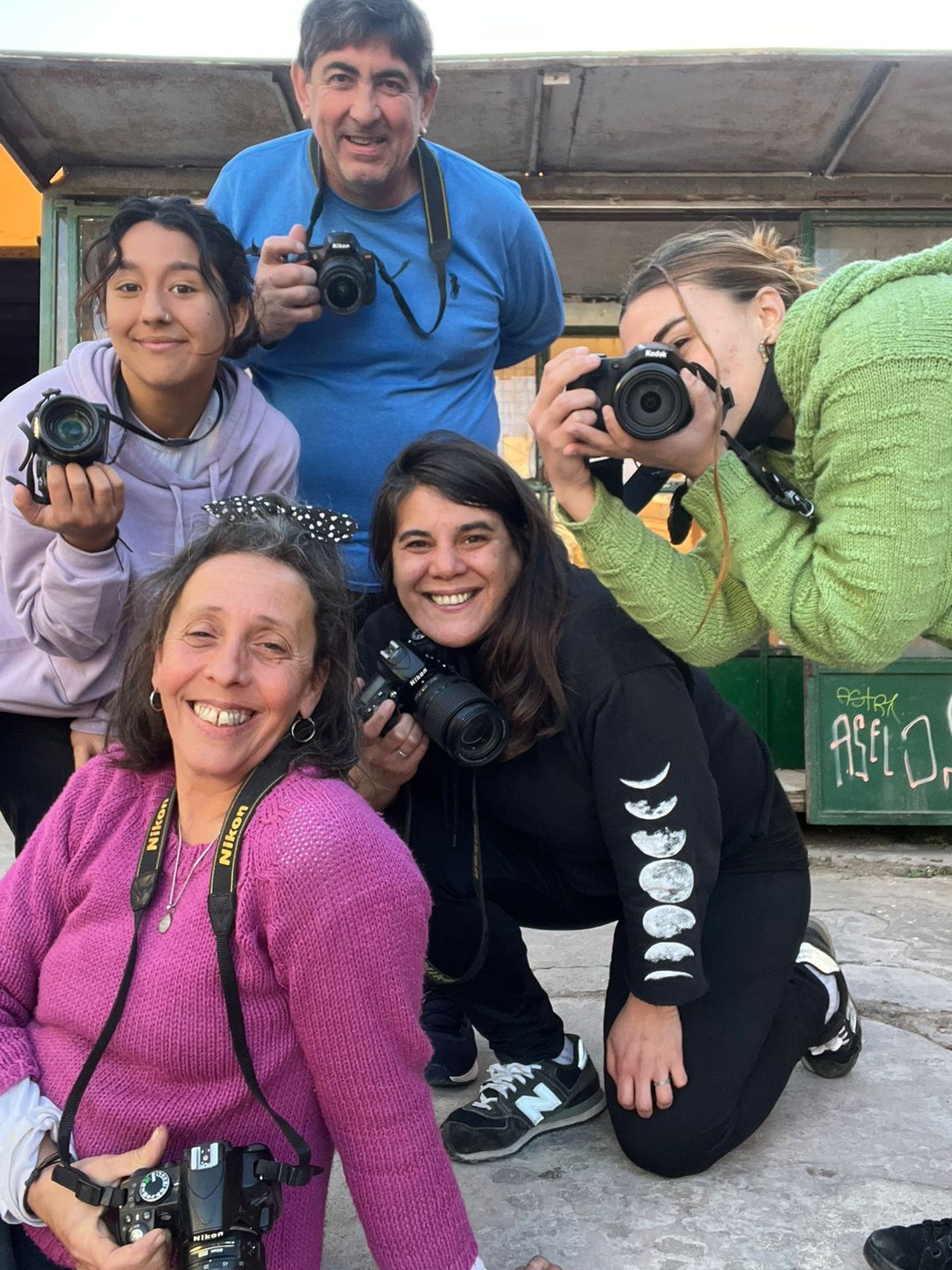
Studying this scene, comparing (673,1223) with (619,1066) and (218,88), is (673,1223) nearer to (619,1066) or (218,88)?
(619,1066)

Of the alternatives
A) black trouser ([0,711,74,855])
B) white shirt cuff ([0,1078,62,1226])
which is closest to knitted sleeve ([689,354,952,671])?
white shirt cuff ([0,1078,62,1226])

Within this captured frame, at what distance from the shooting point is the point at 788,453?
1.75 metres

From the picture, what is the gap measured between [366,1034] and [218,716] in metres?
0.44

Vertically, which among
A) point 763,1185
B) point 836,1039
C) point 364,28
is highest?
point 364,28

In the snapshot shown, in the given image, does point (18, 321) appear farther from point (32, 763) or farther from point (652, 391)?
point (652, 391)

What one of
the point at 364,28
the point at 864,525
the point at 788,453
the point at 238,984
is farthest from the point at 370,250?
the point at 238,984

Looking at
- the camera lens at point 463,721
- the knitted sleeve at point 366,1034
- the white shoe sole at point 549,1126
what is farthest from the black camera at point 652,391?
the white shoe sole at point 549,1126

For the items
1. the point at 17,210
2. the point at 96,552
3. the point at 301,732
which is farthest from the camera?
the point at 17,210

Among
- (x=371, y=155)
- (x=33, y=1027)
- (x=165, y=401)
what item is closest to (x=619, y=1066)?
(x=33, y=1027)

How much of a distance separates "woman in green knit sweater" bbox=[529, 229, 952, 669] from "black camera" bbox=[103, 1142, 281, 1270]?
94 centimetres

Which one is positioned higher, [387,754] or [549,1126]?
[387,754]

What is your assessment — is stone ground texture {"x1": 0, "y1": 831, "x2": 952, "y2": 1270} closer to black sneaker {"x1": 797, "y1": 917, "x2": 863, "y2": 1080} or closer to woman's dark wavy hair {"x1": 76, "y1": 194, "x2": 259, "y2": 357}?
black sneaker {"x1": 797, "y1": 917, "x2": 863, "y2": 1080}

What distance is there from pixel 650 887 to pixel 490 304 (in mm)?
1215

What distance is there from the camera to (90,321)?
440cm
